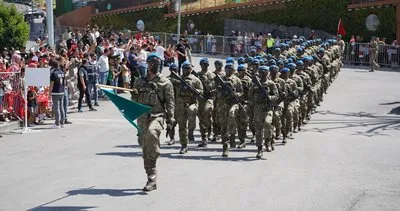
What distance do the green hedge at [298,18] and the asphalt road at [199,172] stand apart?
2198 centimetres

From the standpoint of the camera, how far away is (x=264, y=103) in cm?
1456

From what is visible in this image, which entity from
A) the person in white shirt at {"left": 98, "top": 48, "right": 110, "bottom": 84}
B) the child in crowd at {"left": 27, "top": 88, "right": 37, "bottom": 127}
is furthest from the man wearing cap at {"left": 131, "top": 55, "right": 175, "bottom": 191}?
the person in white shirt at {"left": 98, "top": 48, "right": 110, "bottom": 84}

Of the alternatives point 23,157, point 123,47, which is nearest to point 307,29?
point 123,47

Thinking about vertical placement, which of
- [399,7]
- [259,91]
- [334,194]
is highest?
[399,7]

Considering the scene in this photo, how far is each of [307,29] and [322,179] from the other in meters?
32.9

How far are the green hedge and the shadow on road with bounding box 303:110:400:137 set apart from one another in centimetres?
1871

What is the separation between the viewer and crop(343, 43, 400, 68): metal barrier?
35844 millimetres

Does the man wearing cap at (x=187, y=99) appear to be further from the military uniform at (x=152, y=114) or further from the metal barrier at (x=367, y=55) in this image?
the metal barrier at (x=367, y=55)

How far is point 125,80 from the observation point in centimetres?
2358

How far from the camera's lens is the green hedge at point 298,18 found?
40.1 m

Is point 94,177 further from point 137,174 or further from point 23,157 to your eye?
point 23,157

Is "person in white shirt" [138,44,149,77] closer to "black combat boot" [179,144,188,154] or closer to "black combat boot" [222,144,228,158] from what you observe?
"black combat boot" [179,144,188,154]

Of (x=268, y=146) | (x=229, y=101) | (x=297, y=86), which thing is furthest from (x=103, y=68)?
(x=268, y=146)

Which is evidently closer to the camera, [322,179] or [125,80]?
[322,179]
